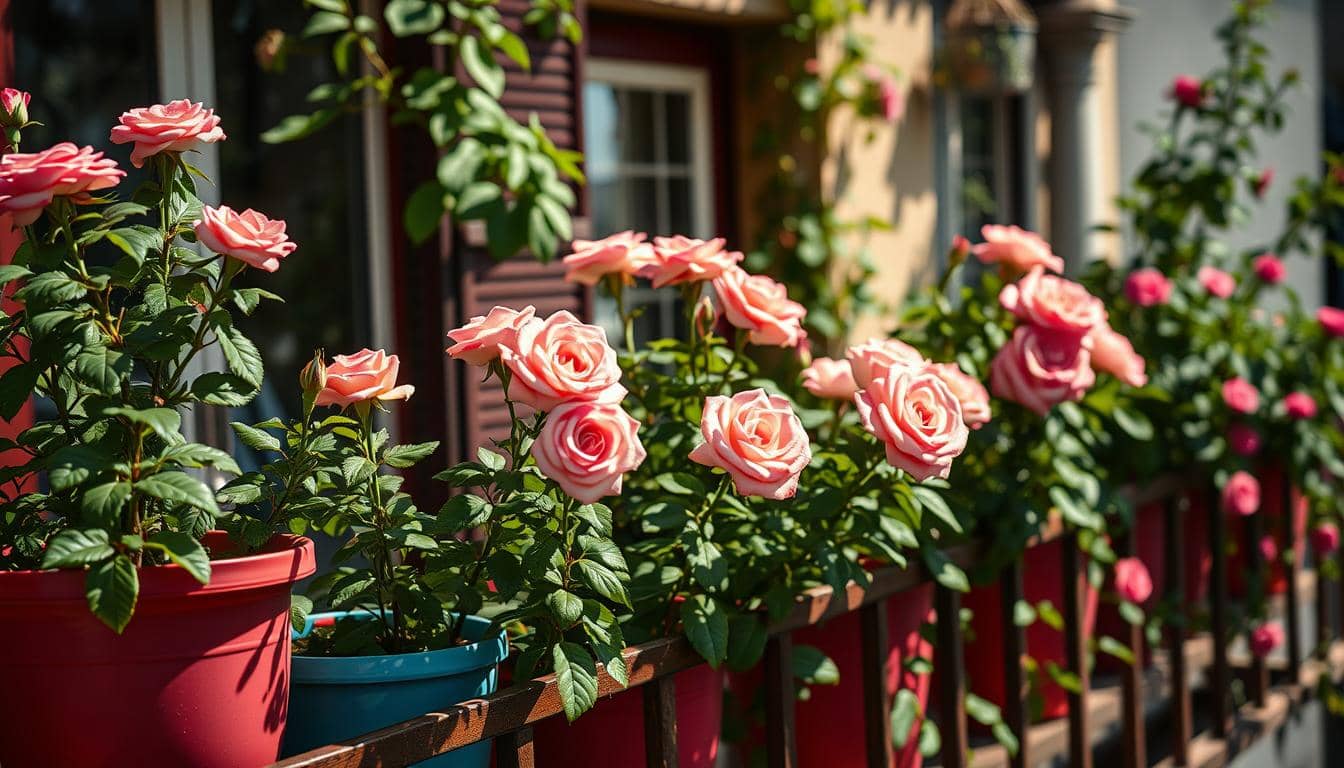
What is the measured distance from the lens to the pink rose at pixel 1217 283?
131 inches

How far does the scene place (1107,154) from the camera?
570 centimetres

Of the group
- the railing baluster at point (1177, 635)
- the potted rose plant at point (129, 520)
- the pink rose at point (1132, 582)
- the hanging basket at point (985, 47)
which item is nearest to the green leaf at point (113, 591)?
the potted rose plant at point (129, 520)

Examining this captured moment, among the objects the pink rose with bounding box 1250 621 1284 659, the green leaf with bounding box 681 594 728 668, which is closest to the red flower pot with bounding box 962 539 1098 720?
the pink rose with bounding box 1250 621 1284 659

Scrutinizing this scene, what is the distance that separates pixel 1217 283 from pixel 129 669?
2878 mm

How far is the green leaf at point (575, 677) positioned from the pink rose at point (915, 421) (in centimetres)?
46

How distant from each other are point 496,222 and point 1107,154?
364 cm

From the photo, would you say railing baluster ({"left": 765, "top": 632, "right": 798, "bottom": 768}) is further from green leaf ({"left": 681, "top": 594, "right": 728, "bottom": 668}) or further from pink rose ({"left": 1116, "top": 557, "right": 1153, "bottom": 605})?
pink rose ({"left": 1116, "top": 557, "right": 1153, "bottom": 605})

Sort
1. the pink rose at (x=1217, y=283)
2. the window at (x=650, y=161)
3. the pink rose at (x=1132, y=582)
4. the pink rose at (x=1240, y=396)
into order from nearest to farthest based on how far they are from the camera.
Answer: the pink rose at (x=1132, y=582) < the pink rose at (x=1240, y=396) < the pink rose at (x=1217, y=283) < the window at (x=650, y=161)

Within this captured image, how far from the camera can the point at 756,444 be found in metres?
1.52

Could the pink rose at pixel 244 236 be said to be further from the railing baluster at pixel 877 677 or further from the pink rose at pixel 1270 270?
the pink rose at pixel 1270 270

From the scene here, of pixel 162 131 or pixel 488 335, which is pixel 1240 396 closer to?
pixel 488 335

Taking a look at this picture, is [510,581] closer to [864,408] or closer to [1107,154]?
[864,408]

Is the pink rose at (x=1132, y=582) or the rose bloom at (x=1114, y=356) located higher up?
the rose bloom at (x=1114, y=356)

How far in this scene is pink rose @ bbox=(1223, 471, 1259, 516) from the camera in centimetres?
321
